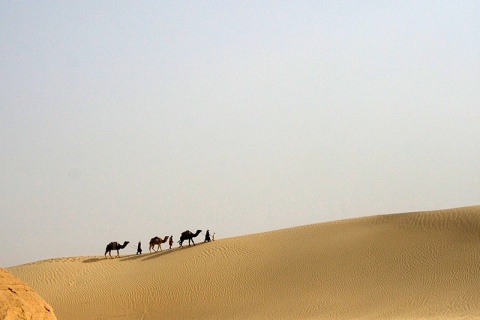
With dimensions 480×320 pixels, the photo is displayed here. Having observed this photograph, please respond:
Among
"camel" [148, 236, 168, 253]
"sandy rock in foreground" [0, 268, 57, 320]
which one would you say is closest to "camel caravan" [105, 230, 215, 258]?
"camel" [148, 236, 168, 253]

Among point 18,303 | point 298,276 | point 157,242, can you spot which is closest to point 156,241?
point 157,242

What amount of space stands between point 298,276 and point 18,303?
1936 cm

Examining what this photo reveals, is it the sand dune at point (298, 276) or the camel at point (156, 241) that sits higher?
the camel at point (156, 241)

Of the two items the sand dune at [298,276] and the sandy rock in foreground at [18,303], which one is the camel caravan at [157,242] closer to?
the sand dune at [298,276]

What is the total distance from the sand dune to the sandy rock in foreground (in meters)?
14.2

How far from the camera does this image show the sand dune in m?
23.8

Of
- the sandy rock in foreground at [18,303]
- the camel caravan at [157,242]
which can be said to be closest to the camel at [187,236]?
the camel caravan at [157,242]

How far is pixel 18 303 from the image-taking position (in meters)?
8.27

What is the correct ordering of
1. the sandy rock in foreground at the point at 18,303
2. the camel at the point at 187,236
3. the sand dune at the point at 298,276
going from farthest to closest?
the camel at the point at 187,236
the sand dune at the point at 298,276
the sandy rock in foreground at the point at 18,303

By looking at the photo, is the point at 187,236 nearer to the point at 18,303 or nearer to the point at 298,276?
the point at 298,276

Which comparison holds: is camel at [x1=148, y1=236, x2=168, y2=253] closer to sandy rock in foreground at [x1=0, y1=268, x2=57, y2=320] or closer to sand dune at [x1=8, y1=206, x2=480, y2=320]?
sand dune at [x1=8, y1=206, x2=480, y2=320]

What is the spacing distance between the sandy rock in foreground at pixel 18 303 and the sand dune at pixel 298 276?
559 inches

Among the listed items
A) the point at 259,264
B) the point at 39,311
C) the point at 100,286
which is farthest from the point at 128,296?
the point at 39,311

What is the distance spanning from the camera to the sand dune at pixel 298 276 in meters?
23.8
